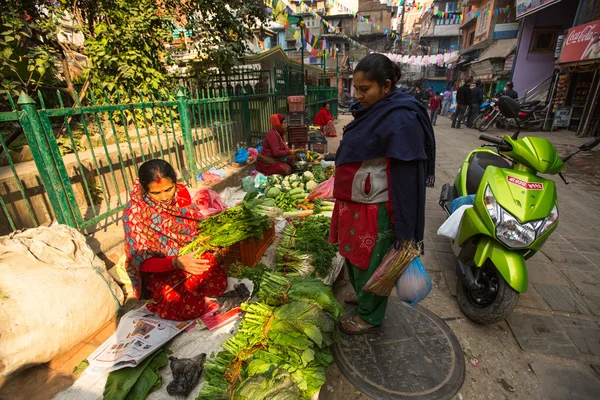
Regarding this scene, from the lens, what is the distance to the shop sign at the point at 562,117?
1112cm

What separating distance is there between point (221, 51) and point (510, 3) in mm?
21780

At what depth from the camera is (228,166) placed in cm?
622

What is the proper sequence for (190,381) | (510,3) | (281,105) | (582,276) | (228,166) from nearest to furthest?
1. (190,381)
2. (582,276)
3. (228,166)
4. (281,105)
5. (510,3)

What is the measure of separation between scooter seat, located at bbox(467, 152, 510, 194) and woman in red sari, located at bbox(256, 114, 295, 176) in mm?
3445

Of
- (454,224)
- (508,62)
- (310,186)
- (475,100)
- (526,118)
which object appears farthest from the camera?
(508,62)

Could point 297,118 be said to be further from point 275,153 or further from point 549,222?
point 549,222

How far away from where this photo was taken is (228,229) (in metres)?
2.68

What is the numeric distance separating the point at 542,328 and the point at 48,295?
4109 mm

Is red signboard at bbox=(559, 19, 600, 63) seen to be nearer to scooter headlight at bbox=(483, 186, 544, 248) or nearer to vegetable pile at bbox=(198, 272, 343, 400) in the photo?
scooter headlight at bbox=(483, 186, 544, 248)

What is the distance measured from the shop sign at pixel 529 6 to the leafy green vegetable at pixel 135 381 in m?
16.6

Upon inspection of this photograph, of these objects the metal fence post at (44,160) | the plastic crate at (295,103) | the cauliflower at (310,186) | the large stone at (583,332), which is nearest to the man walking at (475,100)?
the plastic crate at (295,103)

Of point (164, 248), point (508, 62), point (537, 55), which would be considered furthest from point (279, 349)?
point (508, 62)

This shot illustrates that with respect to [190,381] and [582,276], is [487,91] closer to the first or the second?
[582,276]

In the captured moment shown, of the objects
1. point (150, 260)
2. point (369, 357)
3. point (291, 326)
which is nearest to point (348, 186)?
point (291, 326)
